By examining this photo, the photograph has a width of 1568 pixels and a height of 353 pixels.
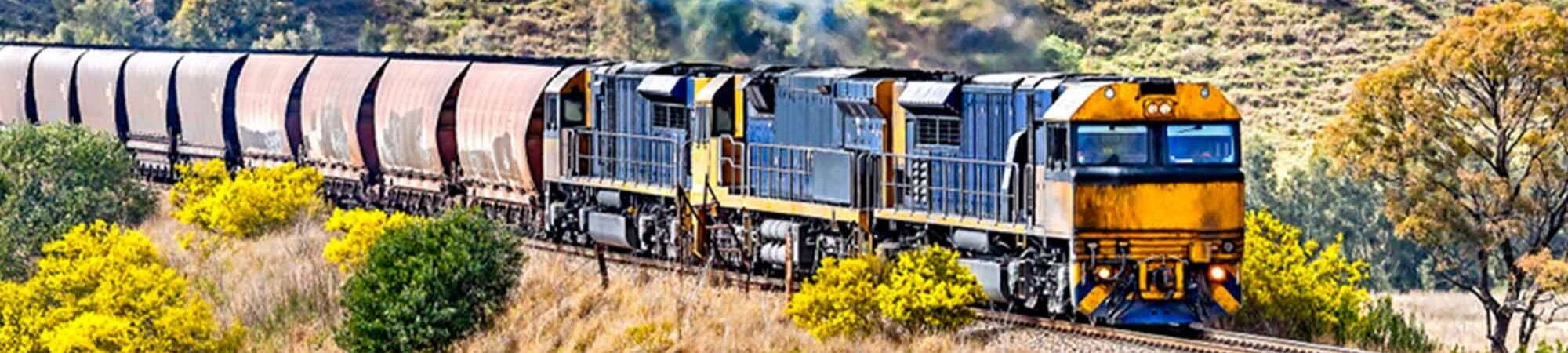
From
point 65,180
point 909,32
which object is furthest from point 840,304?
point 909,32

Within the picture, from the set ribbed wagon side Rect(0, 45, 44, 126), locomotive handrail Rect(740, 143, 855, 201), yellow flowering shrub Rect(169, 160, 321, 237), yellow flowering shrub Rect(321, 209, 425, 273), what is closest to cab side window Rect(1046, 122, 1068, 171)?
locomotive handrail Rect(740, 143, 855, 201)

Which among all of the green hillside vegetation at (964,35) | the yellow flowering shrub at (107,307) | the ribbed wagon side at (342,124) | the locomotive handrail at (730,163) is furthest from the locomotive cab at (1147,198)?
the green hillside vegetation at (964,35)

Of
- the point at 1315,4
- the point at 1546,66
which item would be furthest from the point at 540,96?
the point at 1315,4

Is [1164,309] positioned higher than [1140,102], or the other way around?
[1140,102]

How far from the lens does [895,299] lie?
20.9m

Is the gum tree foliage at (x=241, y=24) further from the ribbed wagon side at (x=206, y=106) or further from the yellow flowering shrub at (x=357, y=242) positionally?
the yellow flowering shrub at (x=357, y=242)

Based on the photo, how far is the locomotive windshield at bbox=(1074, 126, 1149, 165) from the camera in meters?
21.1

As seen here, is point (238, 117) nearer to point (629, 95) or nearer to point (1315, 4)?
point (629, 95)

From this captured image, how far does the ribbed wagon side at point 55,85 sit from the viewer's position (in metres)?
43.0

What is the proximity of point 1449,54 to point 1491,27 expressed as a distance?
0.54 m

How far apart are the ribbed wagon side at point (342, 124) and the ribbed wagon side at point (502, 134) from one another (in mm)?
2464

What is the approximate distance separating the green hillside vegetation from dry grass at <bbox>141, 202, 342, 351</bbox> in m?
15.5

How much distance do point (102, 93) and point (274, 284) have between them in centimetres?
1485

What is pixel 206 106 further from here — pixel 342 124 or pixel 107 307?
pixel 107 307
